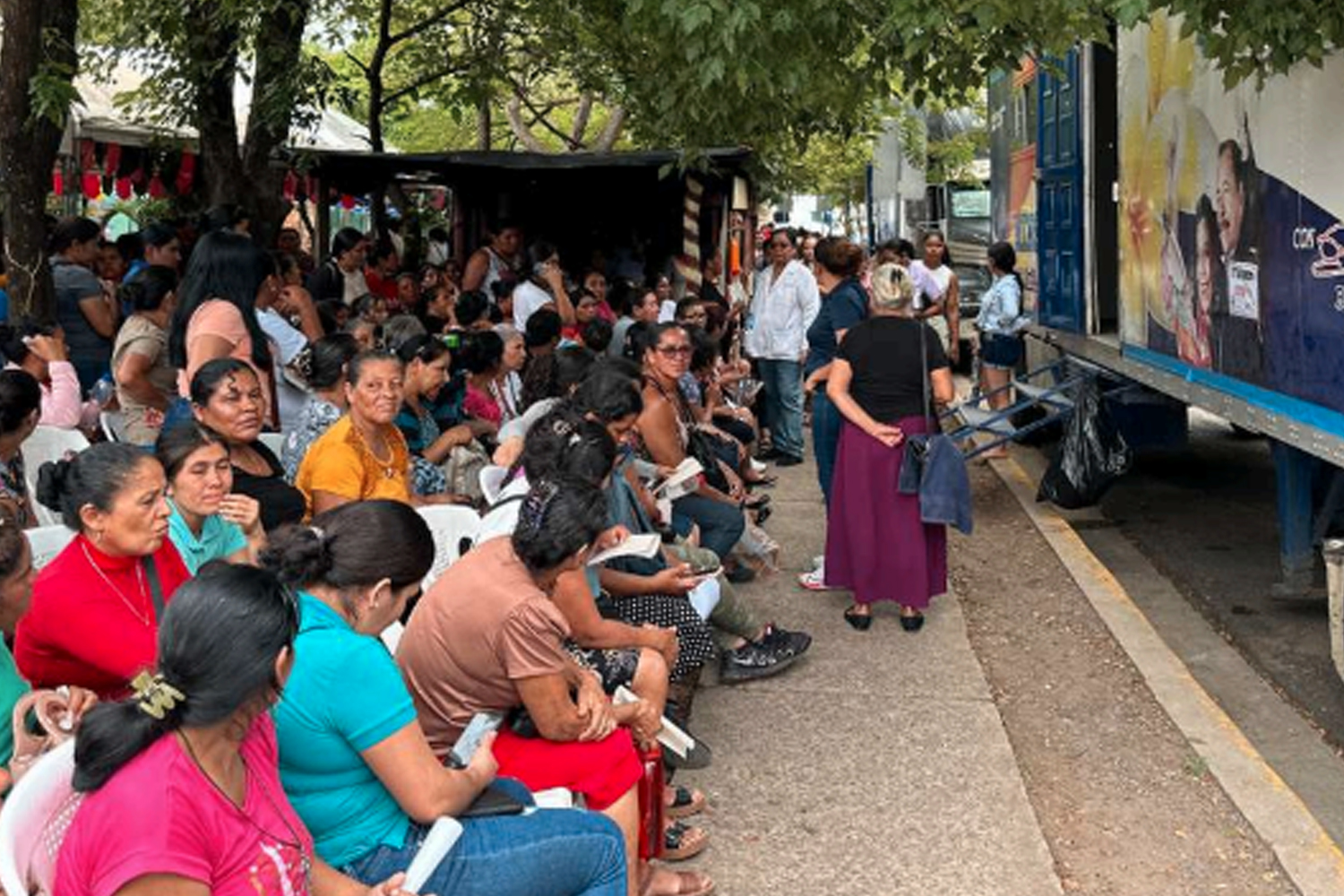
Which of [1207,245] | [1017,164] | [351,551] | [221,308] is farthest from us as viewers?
[1017,164]

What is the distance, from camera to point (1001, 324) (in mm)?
12328

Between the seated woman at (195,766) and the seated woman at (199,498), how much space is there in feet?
5.83

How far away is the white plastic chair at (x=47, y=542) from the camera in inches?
171

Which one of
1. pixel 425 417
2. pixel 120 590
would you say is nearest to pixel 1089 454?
pixel 425 417

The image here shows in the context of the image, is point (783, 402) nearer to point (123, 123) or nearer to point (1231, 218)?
point (1231, 218)

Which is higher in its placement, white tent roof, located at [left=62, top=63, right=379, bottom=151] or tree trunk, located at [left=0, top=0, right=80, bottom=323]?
white tent roof, located at [left=62, top=63, right=379, bottom=151]

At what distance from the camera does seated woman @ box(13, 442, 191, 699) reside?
3.64m

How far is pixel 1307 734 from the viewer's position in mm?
6078

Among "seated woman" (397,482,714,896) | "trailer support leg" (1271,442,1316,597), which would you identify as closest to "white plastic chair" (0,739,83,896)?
"seated woman" (397,482,714,896)

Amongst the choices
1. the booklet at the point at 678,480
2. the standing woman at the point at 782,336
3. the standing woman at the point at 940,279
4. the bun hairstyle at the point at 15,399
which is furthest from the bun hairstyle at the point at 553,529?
the standing woman at the point at 940,279

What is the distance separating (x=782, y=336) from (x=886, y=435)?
4.63 metres

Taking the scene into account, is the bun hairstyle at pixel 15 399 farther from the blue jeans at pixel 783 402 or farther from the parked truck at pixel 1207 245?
the blue jeans at pixel 783 402

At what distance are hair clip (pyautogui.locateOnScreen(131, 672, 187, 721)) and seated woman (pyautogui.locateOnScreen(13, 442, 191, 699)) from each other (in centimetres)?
117

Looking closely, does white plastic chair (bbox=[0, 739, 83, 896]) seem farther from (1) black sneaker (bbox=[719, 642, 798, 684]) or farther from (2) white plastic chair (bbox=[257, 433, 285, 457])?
(1) black sneaker (bbox=[719, 642, 798, 684])
